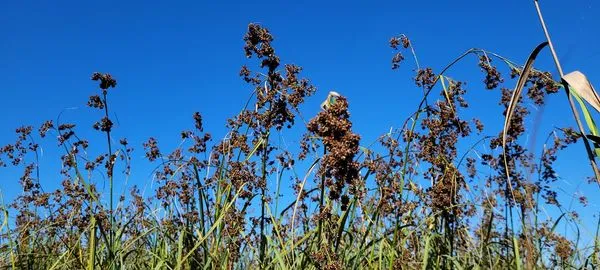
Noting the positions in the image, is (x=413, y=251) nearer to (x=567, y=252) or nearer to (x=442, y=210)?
(x=442, y=210)

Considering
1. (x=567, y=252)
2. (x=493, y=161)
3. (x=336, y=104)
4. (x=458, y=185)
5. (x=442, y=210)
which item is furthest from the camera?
(x=567, y=252)

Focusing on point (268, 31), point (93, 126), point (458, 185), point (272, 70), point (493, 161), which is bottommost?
point (458, 185)

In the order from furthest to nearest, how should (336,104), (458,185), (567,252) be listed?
(567,252) → (458,185) → (336,104)

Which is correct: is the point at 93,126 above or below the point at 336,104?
above

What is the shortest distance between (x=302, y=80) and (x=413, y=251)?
158 cm

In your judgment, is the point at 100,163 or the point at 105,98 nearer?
the point at 105,98

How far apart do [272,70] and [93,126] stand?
4.08 feet

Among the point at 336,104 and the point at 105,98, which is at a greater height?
the point at 105,98

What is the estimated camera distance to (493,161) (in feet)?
12.0

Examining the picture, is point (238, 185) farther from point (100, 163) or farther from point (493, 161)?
point (493, 161)

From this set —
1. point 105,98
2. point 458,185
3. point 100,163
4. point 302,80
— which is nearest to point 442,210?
point 458,185

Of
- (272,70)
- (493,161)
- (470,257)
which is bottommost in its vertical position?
(470,257)

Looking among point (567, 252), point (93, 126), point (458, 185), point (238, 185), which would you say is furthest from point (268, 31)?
point (567, 252)

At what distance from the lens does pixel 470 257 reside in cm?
361
